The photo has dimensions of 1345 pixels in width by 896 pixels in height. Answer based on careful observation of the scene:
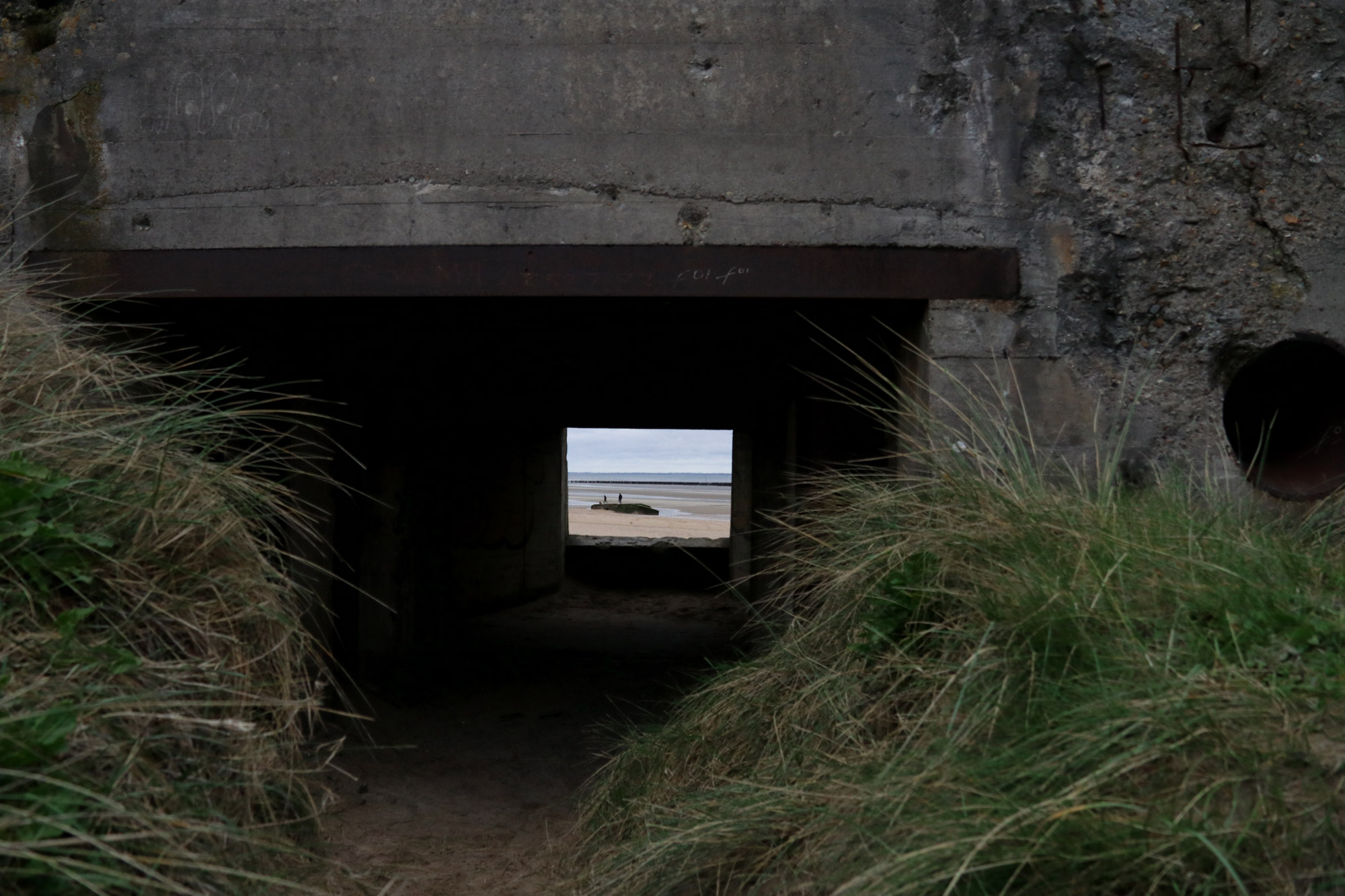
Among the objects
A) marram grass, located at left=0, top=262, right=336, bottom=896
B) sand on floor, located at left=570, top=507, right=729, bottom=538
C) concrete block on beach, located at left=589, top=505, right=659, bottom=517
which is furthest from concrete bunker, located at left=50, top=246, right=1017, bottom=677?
concrete block on beach, located at left=589, top=505, right=659, bottom=517

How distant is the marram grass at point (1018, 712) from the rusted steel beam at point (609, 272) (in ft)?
1.91

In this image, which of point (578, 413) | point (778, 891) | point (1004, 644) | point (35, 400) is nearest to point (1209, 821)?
point (1004, 644)

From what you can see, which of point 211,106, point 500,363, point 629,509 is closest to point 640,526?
point 629,509

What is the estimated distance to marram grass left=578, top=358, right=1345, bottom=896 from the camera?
1619 mm

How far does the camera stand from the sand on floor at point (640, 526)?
19.1 meters

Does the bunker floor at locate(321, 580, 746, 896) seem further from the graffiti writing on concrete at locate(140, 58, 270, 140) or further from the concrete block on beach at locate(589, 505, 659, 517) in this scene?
the concrete block on beach at locate(589, 505, 659, 517)

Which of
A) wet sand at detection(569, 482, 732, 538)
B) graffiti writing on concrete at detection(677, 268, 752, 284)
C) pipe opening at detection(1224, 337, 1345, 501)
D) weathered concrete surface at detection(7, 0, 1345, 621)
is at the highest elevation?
weathered concrete surface at detection(7, 0, 1345, 621)

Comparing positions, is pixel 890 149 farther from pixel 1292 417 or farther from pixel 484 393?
pixel 484 393

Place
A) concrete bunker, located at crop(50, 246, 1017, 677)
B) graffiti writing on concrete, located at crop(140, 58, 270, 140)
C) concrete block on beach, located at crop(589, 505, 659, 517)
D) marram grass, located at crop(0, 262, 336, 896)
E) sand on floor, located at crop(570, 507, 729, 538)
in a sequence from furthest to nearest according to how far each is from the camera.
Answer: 1. concrete block on beach, located at crop(589, 505, 659, 517)
2. sand on floor, located at crop(570, 507, 729, 538)
3. graffiti writing on concrete, located at crop(140, 58, 270, 140)
4. concrete bunker, located at crop(50, 246, 1017, 677)
5. marram grass, located at crop(0, 262, 336, 896)

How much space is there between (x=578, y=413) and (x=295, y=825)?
5.36 metres

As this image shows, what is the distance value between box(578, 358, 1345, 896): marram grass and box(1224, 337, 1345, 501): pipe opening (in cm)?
21

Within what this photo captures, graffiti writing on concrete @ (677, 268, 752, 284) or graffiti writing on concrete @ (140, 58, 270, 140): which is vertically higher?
graffiti writing on concrete @ (140, 58, 270, 140)

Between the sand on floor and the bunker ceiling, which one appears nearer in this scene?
the bunker ceiling

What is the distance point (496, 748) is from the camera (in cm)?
491
